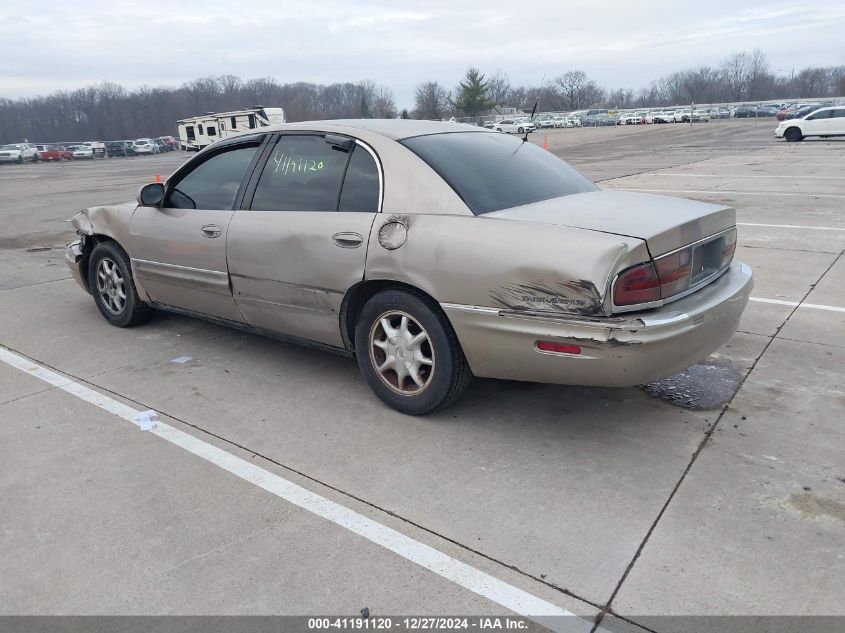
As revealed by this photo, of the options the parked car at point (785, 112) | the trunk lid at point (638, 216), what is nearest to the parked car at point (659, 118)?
the parked car at point (785, 112)

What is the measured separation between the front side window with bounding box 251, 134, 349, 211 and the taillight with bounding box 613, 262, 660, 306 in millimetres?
1714

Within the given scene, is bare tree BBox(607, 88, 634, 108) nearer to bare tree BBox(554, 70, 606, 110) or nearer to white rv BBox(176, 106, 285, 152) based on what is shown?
bare tree BBox(554, 70, 606, 110)

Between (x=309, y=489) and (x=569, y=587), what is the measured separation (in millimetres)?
1256

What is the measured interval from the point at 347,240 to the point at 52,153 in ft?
220

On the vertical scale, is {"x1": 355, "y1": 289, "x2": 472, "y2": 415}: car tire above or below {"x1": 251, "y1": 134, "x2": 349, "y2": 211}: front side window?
below

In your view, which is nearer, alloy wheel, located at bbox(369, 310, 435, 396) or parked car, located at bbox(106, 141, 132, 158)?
alloy wheel, located at bbox(369, 310, 435, 396)

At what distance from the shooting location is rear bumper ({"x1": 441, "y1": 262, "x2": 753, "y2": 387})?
2.98 metres

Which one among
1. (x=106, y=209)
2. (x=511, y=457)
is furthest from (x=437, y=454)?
(x=106, y=209)

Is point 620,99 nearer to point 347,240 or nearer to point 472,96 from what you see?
point 472,96

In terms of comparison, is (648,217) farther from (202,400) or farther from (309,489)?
(202,400)

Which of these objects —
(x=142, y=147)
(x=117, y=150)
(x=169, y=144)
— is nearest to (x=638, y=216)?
(x=142, y=147)

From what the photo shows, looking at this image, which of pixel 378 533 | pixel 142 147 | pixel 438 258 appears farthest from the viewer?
pixel 142 147

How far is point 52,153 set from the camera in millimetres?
60281

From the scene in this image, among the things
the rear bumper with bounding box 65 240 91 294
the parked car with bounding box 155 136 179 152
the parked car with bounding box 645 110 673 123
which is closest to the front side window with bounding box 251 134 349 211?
the rear bumper with bounding box 65 240 91 294
